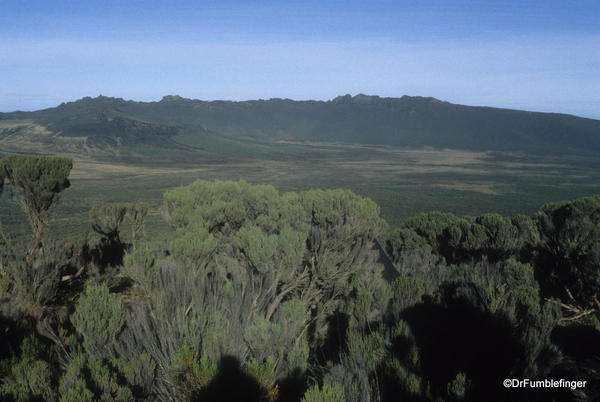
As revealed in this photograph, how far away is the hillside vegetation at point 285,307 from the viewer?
5.36 meters

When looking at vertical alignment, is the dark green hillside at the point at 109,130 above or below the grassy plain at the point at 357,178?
above

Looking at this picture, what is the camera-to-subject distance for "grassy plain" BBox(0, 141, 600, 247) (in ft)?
172

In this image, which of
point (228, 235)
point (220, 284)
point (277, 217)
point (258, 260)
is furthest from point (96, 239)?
point (220, 284)

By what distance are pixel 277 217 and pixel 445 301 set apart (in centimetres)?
633

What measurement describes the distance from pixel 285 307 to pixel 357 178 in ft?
273

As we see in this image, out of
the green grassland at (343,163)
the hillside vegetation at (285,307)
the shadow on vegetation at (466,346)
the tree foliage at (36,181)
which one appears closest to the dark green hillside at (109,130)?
the green grassland at (343,163)

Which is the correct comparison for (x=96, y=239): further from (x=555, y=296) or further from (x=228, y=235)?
(x=555, y=296)

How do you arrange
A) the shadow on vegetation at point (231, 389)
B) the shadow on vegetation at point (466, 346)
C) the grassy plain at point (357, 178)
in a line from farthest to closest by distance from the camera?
1. the grassy plain at point (357, 178)
2. the shadow on vegetation at point (466, 346)
3. the shadow on vegetation at point (231, 389)

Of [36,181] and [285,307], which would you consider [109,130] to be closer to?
[36,181]

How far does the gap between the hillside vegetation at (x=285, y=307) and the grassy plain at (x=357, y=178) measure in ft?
38.1

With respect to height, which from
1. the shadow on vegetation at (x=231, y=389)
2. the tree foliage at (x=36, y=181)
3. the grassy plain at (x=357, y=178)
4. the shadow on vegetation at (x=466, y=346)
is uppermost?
the tree foliage at (x=36, y=181)

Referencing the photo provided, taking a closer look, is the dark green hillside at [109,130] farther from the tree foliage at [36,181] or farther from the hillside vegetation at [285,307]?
the hillside vegetation at [285,307]

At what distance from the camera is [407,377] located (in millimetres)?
6141

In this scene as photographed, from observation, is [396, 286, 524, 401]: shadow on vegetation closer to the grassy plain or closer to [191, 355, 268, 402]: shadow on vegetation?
[191, 355, 268, 402]: shadow on vegetation
